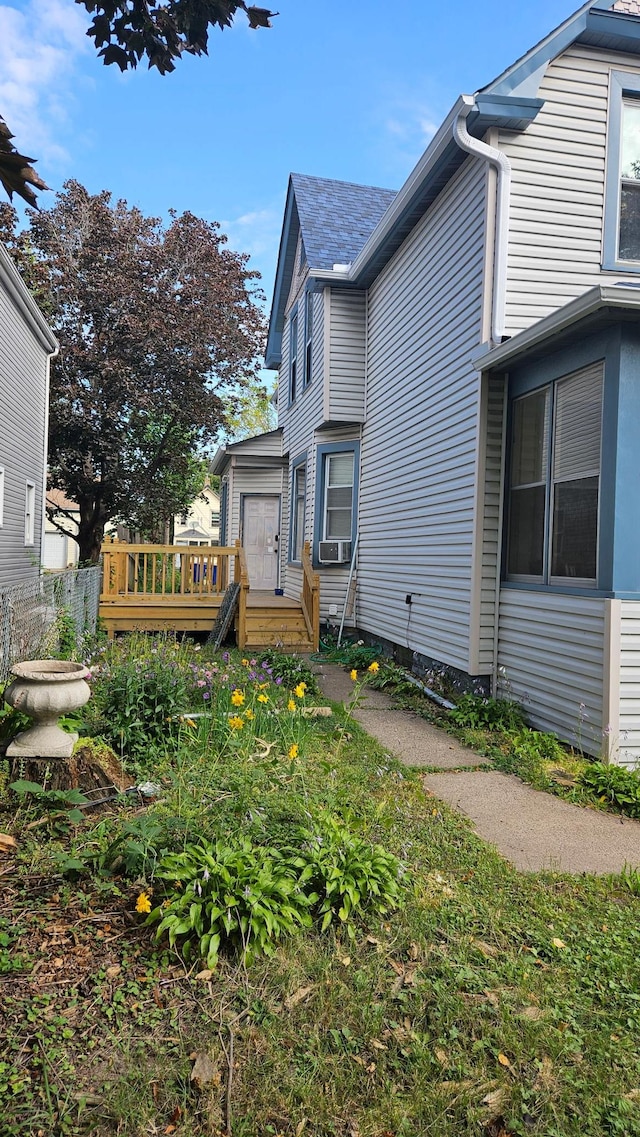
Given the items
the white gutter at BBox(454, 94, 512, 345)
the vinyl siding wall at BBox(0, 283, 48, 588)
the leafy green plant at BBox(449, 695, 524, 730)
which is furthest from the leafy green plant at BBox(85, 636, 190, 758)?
the vinyl siding wall at BBox(0, 283, 48, 588)

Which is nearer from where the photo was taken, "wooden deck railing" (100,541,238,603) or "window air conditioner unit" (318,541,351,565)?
"wooden deck railing" (100,541,238,603)

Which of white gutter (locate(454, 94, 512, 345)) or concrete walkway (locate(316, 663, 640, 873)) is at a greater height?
white gutter (locate(454, 94, 512, 345))

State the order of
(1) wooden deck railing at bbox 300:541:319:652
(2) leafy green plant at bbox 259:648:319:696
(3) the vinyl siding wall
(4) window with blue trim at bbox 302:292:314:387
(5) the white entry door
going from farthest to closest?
(5) the white entry door, (4) window with blue trim at bbox 302:292:314:387, (3) the vinyl siding wall, (1) wooden deck railing at bbox 300:541:319:652, (2) leafy green plant at bbox 259:648:319:696

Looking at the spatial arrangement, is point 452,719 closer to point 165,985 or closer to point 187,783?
point 187,783

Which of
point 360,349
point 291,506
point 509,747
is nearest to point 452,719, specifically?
point 509,747

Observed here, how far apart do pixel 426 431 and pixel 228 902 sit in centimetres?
650

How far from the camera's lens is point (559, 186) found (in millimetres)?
6523

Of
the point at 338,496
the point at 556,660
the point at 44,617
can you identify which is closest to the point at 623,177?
the point at 556,660

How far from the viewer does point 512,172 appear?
21.0 ft

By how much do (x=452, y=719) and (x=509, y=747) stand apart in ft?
3.11

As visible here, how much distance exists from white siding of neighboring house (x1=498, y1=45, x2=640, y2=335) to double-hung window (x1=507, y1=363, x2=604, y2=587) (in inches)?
41.0

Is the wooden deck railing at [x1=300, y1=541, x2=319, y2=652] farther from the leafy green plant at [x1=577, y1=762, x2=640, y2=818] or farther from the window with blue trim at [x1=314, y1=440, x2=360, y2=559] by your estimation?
the leafy green plant at [x1=577, y1=762, x2=640, y2=818]

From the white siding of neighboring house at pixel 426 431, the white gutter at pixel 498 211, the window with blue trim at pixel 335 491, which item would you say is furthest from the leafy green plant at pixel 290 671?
the white gutter at pixel 498 211

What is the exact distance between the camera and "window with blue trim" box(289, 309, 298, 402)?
46.8ft
